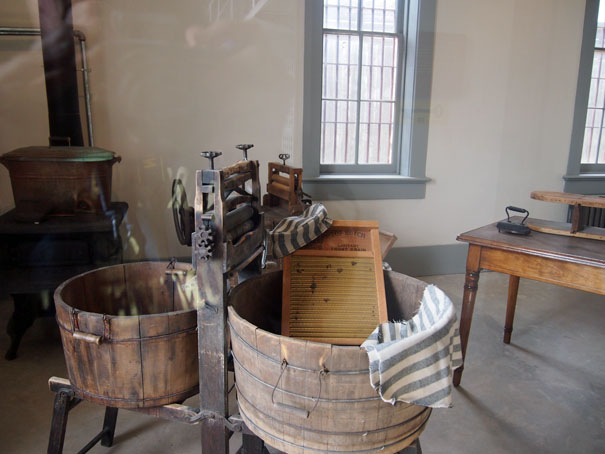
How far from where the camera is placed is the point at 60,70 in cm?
346

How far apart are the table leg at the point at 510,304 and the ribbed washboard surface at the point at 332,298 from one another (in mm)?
1799

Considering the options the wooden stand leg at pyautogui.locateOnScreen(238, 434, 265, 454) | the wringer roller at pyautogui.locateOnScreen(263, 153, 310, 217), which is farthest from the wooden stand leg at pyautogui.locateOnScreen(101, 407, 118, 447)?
the wringer roller at pyautogui.locateOnScreen(263, 153, 310, 217)

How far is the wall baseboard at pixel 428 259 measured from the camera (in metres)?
4.91

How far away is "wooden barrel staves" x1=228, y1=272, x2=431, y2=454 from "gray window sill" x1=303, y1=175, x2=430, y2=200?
3.11 metres

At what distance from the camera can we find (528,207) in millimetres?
5254

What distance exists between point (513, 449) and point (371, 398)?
1463 millimetres

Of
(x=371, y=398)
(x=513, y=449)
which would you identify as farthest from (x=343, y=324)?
(x=513, y=449)

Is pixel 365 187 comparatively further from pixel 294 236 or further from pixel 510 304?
pixel 294 236

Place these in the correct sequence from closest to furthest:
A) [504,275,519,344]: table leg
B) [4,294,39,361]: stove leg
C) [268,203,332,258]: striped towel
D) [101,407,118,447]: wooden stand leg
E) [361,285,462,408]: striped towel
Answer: [361,285,462,408]: striped towel, [268,203,332,258]: striped towel, [101,407,118,447]: wooden stand leg, [4,294,39,361]: stove leg, [504,275,519,344]: table leg

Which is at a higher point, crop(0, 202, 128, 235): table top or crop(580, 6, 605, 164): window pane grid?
crop(580, 6, 605, 164): window pane grid

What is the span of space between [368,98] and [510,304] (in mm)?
2411

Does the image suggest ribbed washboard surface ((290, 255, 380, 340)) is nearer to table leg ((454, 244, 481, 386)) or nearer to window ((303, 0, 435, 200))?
table leg ((454, 244, 481, 386))

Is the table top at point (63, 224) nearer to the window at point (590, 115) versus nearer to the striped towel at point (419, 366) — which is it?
the striped towel at point (419, 366)

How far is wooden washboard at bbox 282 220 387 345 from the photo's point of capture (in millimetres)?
1904
